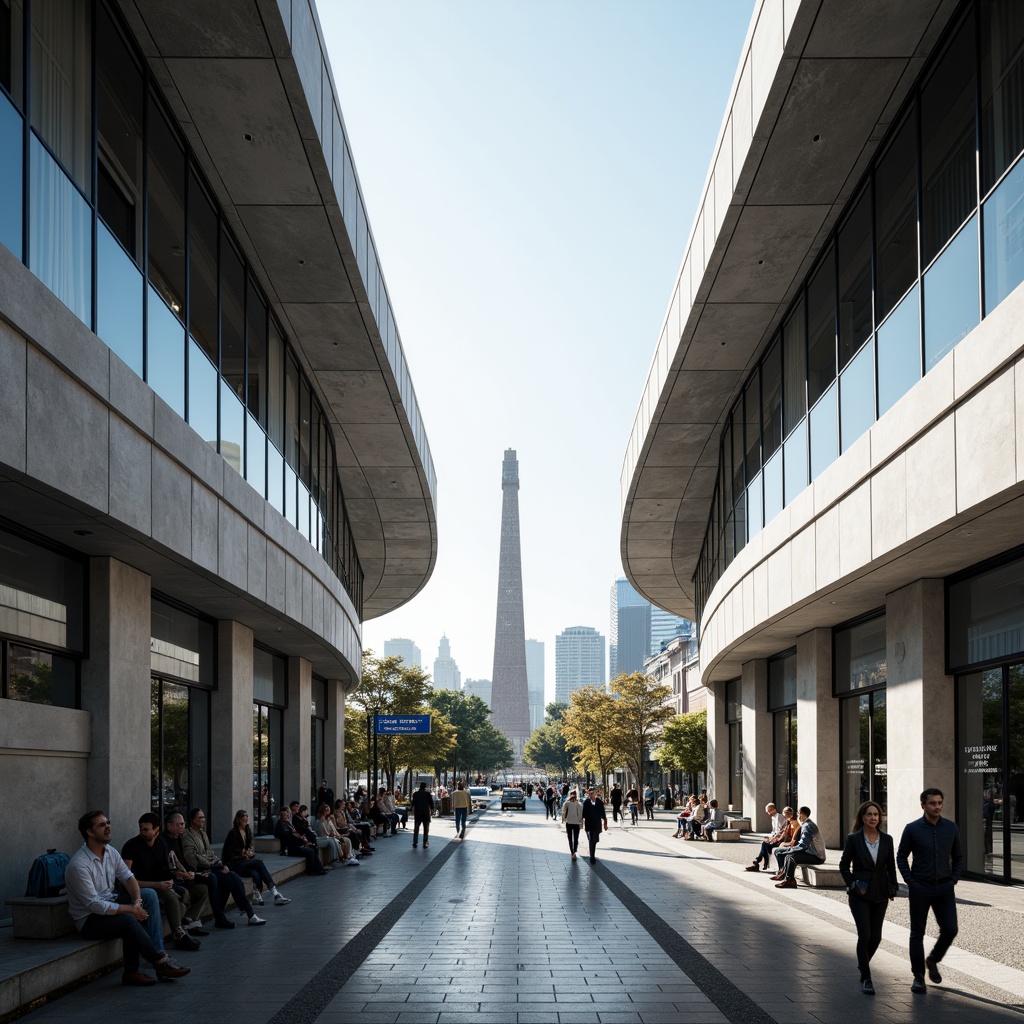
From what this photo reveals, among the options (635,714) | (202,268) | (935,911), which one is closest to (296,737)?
(202,268)

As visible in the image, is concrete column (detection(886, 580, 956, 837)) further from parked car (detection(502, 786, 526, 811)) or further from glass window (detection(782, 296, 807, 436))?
parked car (detection(502, 786, 526, 811))

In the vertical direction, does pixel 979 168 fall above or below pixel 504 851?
above

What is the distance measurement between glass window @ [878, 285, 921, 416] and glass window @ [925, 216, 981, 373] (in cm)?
38

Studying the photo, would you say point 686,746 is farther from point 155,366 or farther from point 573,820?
point 155,366

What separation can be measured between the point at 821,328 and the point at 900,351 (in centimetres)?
391

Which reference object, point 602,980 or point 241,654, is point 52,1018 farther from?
point 241,654

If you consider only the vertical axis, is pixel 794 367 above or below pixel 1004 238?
above

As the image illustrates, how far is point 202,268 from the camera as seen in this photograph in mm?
16594

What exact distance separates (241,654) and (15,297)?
1259 centimetres

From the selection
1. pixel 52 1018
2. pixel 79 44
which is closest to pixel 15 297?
pixel 79 44

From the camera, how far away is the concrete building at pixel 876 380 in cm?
1231

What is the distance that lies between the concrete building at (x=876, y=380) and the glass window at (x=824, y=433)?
0.06 m

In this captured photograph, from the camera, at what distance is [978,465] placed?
11953mm

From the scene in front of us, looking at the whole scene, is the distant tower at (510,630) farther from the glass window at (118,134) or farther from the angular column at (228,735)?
the glass window at (118,134)
